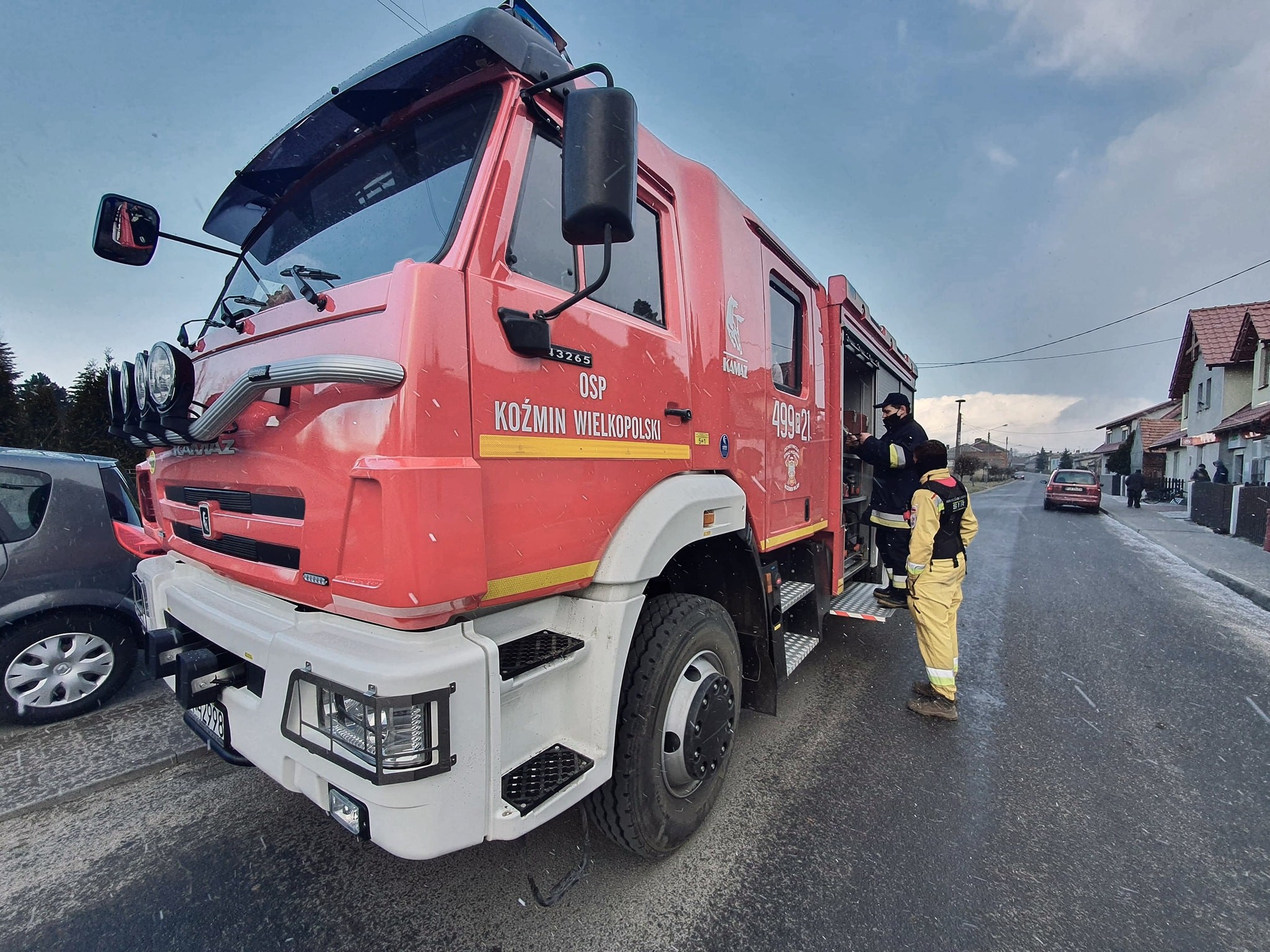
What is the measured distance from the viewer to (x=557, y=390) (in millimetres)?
1788

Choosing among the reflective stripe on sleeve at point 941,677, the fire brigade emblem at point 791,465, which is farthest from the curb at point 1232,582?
the fire brigade emblem at point 791,465

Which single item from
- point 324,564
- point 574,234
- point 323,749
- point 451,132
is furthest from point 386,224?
point 323,749

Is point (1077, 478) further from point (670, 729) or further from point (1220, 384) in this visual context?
point (670, 729)

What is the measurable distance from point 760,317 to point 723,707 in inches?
74.9

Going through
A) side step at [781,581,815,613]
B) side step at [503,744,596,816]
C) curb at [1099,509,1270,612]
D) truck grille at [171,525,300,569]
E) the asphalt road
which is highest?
truck grille at [171,525,300,569]

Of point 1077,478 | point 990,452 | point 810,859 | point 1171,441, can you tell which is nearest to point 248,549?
point 810,859

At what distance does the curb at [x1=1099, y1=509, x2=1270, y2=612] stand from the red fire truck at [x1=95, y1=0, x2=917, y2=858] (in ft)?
25.2

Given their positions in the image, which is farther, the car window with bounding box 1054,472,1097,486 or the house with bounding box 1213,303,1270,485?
the car window with bounding box 1054,472,1097,486

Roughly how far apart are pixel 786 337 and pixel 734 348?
0.98 m

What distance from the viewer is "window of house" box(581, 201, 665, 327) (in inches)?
82.9

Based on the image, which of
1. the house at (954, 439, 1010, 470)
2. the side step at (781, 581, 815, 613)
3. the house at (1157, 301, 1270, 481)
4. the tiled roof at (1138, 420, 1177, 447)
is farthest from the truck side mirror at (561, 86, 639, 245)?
the house at (954, 439, 1010, 470)

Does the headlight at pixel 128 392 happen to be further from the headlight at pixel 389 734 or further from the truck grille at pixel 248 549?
the headlight at pixel 389 734

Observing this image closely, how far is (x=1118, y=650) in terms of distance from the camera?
4980mm

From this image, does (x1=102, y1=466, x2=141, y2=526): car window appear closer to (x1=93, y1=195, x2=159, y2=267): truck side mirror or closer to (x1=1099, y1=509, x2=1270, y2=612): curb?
(x1=93, y1=195, x2=159, y2=267): truck side mirror
